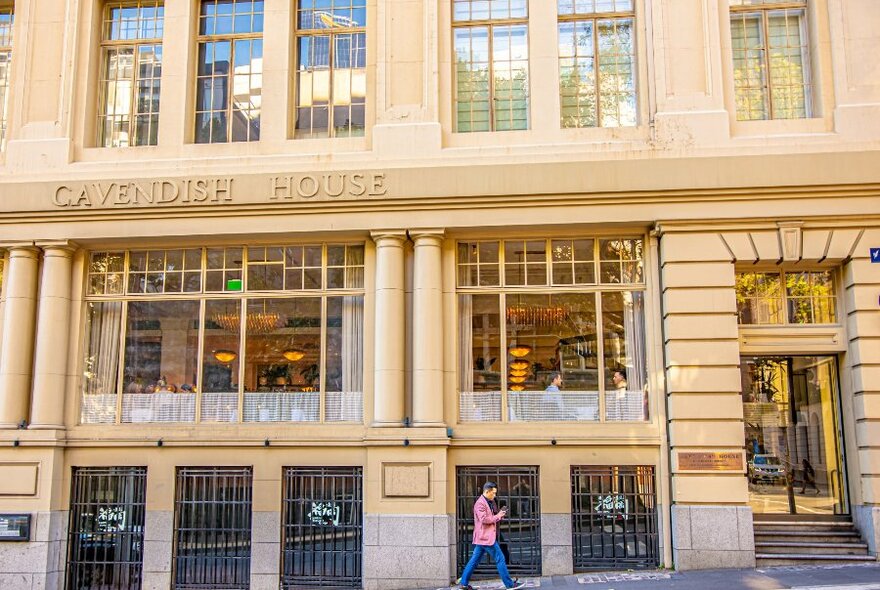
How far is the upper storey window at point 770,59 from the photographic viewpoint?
14.3 meters

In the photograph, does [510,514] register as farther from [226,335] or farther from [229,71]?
[229,71]

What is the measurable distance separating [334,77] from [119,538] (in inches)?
346

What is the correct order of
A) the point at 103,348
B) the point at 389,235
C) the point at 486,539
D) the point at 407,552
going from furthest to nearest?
the point at 103,348 < the point at 389,235 < the point at 407,552 < the point at 486,539

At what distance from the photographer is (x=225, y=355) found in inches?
578

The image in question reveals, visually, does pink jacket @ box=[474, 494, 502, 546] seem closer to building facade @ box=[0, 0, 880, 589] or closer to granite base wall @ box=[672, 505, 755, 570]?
building facade @ box=[0, 0, 880, 589]

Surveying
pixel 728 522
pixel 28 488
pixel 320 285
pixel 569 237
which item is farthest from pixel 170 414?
pixel 728 522

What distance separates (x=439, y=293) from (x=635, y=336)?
131 inches

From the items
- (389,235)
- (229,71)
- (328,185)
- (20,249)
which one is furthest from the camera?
(229,71)

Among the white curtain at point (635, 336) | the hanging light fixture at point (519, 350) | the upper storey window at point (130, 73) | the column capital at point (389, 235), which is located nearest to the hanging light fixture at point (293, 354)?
the column capital at point (389, 235)

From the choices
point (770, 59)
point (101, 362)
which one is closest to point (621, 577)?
point (770, 59)

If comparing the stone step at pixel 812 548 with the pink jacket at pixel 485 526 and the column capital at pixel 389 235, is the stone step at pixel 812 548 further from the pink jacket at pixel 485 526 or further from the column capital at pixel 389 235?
the column capital at pixel 389 235

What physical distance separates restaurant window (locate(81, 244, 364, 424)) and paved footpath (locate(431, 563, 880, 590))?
423 centimetres

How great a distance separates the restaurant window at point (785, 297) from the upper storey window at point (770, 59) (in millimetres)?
2712

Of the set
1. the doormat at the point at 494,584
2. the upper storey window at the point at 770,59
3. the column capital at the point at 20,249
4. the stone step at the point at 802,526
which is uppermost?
the upper storey window at the point at 770,59
